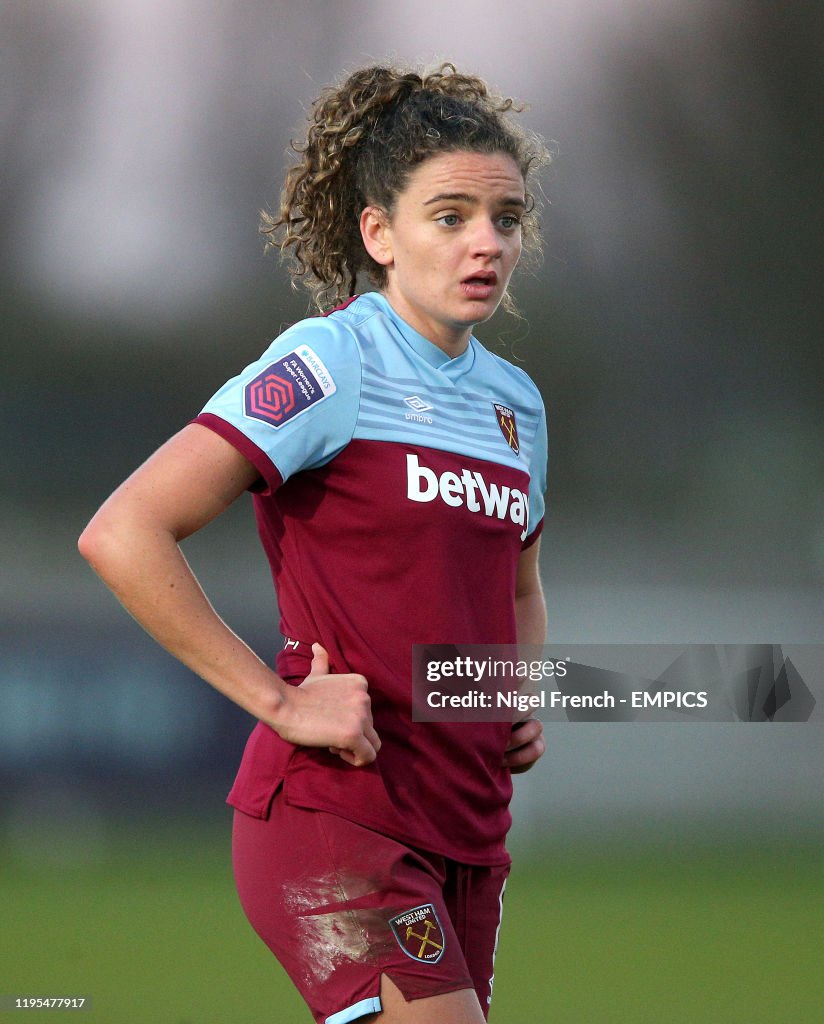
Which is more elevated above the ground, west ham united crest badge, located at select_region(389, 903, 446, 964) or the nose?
the nose

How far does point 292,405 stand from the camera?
4.82 feet

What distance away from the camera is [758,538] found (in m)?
5.22

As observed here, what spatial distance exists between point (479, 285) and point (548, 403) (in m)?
3.73

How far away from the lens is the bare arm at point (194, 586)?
1420mm

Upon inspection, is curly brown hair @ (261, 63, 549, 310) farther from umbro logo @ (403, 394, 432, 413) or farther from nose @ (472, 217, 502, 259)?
umbro logo @ (403, 394, 432, 413)

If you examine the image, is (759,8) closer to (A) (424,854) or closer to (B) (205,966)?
(B) (205,966)

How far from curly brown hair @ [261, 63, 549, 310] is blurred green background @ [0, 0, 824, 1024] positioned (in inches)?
86.0

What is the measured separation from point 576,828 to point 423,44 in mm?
3377

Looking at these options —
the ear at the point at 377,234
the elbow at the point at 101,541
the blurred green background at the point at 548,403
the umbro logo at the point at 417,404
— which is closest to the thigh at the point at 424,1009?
the elbow at the point at 101,541

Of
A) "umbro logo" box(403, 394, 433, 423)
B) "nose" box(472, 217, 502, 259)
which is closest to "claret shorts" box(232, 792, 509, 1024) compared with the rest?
"umbro logo" box(403, 394, 433, 423)

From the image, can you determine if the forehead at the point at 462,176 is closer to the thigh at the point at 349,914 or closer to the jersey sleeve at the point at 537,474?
the jersey sleeve at the point at 537,474

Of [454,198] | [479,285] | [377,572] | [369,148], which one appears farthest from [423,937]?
[369,148]

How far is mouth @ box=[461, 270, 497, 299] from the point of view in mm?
1658

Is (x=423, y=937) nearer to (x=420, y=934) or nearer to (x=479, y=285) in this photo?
(x=420, y=934)
